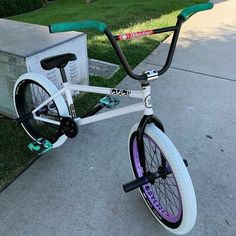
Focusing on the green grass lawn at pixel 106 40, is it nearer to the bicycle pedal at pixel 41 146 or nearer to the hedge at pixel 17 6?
the bicycle pedal at pixel 41 146

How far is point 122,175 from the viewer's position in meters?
2.86

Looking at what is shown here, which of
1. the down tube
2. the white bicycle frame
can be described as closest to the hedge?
the white bicycle frame

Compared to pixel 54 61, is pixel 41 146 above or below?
below

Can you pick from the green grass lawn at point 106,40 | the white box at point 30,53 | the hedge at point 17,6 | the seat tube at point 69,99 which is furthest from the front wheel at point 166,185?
the hedge at point 17,6

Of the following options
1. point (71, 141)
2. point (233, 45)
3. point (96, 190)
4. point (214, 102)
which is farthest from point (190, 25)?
point (96, 190)

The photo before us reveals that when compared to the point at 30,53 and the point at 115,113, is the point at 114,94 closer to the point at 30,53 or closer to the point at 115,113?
the point at 115,113

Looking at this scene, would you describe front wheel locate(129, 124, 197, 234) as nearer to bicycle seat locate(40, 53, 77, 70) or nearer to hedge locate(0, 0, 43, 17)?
bicycle seat locate(40, 53, 77, 70)

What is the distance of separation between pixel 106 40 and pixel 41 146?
3205mm

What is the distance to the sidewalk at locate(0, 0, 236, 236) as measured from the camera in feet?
7.94

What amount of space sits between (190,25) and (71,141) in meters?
4.29

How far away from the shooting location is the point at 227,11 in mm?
7566

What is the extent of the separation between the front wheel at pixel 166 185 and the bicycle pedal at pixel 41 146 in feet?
2.45


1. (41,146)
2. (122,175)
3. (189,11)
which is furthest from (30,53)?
(189,11)

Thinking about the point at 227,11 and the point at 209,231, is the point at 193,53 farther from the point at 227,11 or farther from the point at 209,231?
the point at 209,231
